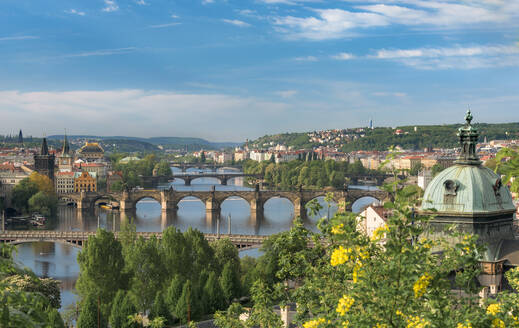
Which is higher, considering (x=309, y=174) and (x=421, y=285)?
(x=421, y=285)

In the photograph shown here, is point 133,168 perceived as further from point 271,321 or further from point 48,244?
point 271,321

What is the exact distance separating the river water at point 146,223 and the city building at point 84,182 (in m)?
6.73

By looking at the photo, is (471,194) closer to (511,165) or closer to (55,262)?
(511,165)

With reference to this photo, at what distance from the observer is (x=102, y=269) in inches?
741

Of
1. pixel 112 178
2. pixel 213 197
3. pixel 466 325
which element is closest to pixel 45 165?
pixel 112 178

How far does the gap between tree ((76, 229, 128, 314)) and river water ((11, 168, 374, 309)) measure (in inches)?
174

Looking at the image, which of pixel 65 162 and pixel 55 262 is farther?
pixel 65 162

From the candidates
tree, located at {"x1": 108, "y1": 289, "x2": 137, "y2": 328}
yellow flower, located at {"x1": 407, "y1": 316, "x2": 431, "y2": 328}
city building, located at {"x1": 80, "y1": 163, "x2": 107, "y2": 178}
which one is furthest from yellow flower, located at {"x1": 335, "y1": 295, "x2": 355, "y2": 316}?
city building, located at {"x1": 80, "y1": 163, "x2": 107, "y2": 178}

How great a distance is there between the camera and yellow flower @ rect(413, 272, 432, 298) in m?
3.76

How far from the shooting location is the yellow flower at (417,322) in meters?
3.54

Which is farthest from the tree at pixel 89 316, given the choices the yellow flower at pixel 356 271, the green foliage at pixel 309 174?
the green foliage at pixel 309 174

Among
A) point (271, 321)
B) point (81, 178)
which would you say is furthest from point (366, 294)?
point (81, 178)

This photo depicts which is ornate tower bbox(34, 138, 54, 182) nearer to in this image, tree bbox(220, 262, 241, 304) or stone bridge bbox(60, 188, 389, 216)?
stone bridge bbox(60, 188, 389, 216)

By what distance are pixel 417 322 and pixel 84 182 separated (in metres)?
69.3
